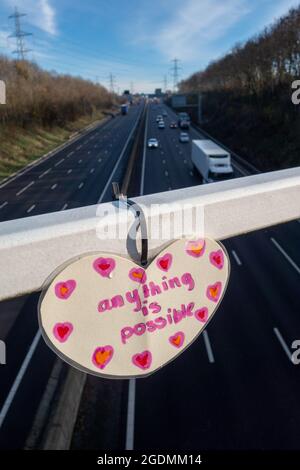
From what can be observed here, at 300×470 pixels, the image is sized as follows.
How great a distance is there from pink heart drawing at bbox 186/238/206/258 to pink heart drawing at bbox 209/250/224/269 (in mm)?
71

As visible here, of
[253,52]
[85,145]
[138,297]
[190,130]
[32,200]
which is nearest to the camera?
[138,297]

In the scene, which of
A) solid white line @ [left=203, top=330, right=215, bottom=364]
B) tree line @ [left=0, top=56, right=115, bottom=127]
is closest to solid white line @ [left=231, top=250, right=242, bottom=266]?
solid white line @ [left=203, top=330, right=215, bottom=364]

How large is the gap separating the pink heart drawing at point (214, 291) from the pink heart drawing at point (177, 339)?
27 centimetres

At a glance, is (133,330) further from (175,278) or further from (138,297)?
(175,278)

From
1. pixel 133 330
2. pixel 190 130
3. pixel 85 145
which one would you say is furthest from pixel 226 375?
pixel 190 130

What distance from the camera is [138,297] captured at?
1.82m

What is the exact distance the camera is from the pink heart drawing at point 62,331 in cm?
164

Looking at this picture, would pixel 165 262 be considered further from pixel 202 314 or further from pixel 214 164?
pixel 214 164

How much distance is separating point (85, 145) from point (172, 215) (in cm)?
4855

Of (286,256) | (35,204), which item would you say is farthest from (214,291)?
(35,204)

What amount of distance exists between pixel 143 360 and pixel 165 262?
571mm

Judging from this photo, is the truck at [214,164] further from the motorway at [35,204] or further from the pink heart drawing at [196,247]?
the pink heart drawing at [196,247]

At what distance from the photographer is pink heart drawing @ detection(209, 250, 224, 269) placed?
1.97 m

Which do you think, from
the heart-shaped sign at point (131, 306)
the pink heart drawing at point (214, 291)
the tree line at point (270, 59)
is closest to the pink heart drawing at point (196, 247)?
the heart-shaped sign at point (131, 306)
